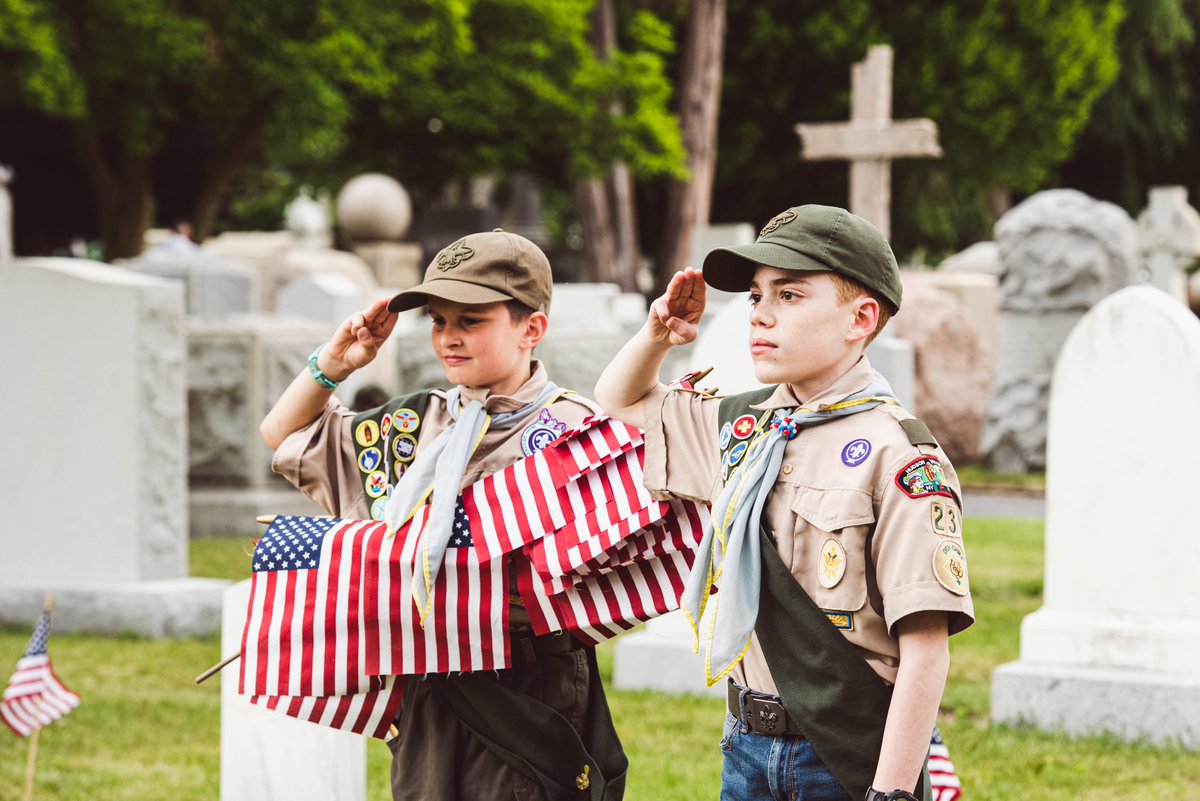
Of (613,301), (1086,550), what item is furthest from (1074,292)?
(1086,550)

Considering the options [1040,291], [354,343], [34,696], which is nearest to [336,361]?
[354,343]

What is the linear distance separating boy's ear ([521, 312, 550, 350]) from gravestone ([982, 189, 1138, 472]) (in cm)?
1205

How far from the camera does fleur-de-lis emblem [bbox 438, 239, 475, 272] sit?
3.24 m

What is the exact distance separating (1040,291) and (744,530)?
500 inches

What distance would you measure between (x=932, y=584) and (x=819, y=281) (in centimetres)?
54

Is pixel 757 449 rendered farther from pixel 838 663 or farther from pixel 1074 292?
pixel 1074 292

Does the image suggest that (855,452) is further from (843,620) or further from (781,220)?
(781,220)

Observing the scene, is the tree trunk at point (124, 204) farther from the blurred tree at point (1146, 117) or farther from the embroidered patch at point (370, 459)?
the blurred tree at point (1146, 117)

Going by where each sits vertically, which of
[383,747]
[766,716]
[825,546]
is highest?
[825,546]

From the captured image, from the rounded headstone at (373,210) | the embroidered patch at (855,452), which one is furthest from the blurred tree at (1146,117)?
the embroidered patch at (855,452)

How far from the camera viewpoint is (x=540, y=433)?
3314 mm

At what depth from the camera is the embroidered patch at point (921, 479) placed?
2.65 m

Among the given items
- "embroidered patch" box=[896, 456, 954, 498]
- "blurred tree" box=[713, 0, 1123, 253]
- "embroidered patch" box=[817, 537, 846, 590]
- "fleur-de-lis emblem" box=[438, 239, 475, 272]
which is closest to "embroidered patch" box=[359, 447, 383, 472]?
"fleur-de-lis emblem" box=[438, 239, 475, 272]

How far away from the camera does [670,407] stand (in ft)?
10.2
